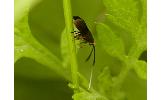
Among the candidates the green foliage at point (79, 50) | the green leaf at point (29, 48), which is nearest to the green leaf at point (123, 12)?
the green foliage at point (79, 50)

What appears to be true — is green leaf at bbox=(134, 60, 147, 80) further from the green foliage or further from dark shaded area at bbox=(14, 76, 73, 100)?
dark shaded area at bbox=(14, 76, 73, 100)

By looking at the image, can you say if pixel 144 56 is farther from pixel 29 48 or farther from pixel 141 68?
pixel 29 48

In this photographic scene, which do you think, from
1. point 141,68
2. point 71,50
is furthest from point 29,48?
point 141,68

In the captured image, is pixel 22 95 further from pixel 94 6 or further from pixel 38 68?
pixel 94 6

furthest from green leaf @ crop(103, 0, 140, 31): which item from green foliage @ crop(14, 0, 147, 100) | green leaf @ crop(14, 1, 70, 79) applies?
green leaf @ crop(14, 1, 70, 79)

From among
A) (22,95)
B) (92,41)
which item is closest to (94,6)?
(92,41)

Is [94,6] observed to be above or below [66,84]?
above

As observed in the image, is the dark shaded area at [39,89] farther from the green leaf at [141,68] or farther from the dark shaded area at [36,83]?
the green leaf at [141,68]
